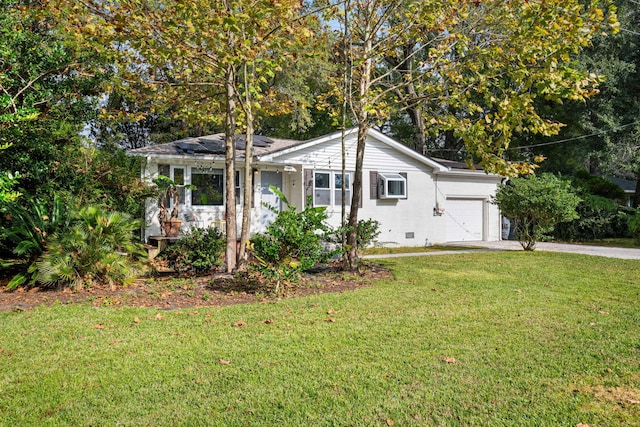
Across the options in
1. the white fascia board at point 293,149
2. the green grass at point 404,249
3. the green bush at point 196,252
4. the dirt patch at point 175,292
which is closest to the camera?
the dirt patch at point 175,292

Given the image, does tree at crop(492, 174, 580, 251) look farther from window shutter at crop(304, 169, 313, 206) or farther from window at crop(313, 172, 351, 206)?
window shutter at crop(304, 169, 313, 206)

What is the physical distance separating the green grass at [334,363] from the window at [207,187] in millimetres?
7622

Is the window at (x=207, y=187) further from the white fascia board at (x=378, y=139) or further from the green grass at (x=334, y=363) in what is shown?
the green grass at (x=334, y=363)

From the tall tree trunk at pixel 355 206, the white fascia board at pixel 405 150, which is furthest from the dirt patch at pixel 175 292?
the white fascia board at pixel 405 150

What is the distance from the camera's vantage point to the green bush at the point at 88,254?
7.12 m

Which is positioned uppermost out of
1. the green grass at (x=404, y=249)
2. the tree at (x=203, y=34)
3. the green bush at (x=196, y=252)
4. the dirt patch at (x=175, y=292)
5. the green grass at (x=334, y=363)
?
the tree at (x=203, y=34)

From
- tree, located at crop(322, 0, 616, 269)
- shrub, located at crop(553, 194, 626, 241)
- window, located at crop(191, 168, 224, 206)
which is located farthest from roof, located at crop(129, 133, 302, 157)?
shrub, located at crop(553, 194, 626, 241)

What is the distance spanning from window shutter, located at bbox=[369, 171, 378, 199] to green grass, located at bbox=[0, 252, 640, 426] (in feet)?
29.7

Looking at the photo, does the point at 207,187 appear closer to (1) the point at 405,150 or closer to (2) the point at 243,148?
(2) the point at 243,148

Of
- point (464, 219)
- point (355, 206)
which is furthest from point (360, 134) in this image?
point (464, 219)

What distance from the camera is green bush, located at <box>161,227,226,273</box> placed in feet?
28.2

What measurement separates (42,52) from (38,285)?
13.8ft

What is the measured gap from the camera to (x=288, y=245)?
23.1 feet

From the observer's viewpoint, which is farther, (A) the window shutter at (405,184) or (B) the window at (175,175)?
(A) the window shutter at (405,184)
